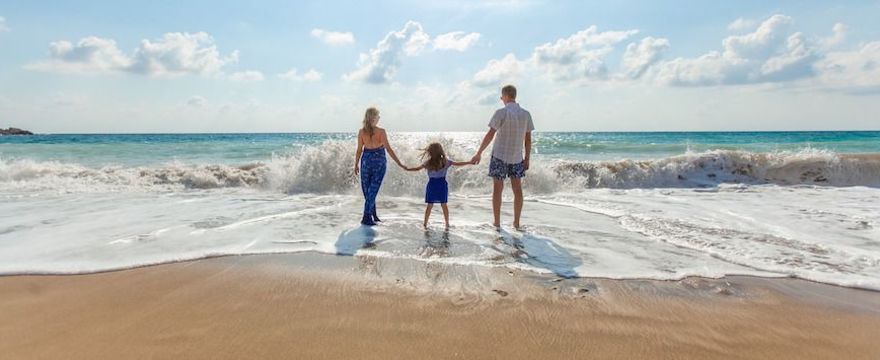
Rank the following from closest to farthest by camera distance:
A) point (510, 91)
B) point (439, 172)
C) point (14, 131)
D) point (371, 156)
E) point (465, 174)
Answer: point (510, 91)
point (439, 172)
point (371, 156)
point (465, 174)
point (14, 131)

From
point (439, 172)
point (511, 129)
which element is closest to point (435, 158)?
point (439, 172)

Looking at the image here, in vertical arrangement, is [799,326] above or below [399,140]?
below

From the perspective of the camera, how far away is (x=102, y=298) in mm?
3479

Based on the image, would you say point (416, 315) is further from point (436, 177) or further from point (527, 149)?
point (527, 149)

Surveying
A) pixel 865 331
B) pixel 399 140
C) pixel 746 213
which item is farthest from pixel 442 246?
pixel 399 140

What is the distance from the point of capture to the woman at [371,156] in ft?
21.5

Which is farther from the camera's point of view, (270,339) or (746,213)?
(746,213)

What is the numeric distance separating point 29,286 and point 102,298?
0.83 m

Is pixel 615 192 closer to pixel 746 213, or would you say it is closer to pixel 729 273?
pixel 746 213

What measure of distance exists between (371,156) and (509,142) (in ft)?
6.38

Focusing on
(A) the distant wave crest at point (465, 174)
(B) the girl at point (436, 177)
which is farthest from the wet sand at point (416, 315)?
(A) the distant wave crest at point (465, 174)

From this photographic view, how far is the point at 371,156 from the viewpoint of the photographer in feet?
22.1

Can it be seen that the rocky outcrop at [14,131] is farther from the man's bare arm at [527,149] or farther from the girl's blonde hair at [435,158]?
the man's bare arm at [527,149]

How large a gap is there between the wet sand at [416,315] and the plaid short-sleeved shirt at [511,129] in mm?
2409
